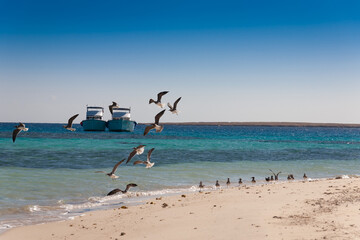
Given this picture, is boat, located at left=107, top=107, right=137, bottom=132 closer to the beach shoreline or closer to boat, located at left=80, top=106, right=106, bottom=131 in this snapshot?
boat, located at left=80, top=106, right=106, bottom=131

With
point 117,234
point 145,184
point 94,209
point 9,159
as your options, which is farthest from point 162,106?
point 9,159

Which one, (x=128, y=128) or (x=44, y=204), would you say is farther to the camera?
(x=128, y=128)

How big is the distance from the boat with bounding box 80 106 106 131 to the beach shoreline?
7621 cm

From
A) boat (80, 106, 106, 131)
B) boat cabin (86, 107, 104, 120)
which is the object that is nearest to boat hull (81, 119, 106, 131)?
boat (80, 106, 106, 131)

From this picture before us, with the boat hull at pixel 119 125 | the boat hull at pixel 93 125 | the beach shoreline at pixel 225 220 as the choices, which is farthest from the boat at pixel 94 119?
the beach shoreline at pixel 225 220

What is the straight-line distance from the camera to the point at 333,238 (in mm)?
7297

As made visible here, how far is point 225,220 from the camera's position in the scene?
31.6 feet

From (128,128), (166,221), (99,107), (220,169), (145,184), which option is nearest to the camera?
(166,221)

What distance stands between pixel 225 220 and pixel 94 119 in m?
81.9

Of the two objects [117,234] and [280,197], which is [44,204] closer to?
[117,234]

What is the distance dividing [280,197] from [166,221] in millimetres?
4614

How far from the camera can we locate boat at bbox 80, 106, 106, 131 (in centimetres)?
8700

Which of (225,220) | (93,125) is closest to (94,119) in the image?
(93,125)

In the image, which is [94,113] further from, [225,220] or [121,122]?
[225,220]
